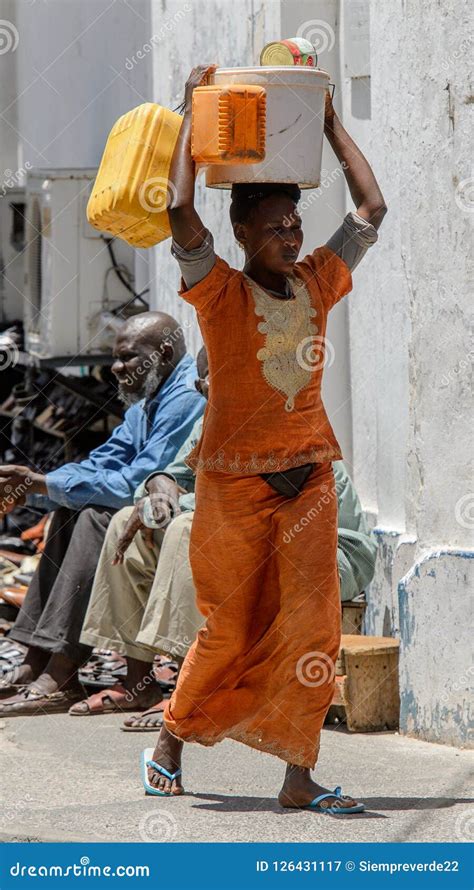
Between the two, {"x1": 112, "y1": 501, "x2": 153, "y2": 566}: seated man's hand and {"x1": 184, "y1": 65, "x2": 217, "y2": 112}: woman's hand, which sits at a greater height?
{"x1": 184, "y1": 65, "x2": 217, "y2": 112}: woman's hand

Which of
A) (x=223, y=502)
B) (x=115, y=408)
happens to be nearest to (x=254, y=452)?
(x=223, y=502)

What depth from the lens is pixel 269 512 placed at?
4262 millimetres

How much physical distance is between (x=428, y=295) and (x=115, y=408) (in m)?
6.47

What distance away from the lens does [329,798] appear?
422 centimetres

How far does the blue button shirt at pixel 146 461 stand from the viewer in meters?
6.36

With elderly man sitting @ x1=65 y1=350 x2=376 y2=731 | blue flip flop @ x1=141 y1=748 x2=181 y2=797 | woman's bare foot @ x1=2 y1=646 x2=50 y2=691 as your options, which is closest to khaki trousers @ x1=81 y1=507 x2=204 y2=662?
elderly man sitting @ x1=65 y1=350 x2=376 y2=731

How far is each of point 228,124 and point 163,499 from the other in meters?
2.23

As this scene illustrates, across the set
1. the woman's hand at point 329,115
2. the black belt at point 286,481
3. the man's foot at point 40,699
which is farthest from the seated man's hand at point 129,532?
the woman's hand at point 329,115

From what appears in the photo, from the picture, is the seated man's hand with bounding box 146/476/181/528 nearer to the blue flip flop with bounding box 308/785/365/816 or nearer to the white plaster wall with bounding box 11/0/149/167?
the blue flip flop with bounding box 308/785/365/816

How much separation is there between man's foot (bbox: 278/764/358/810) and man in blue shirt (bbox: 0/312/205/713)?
2.23m

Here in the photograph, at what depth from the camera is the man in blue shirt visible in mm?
6375

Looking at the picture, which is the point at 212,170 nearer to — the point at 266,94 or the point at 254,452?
the point at 266,94

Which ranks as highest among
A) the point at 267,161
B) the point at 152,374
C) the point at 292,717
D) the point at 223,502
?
the point at 267,161

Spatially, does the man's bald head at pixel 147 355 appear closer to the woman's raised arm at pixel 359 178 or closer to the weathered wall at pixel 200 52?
the weathered wall at pixel 200 52
